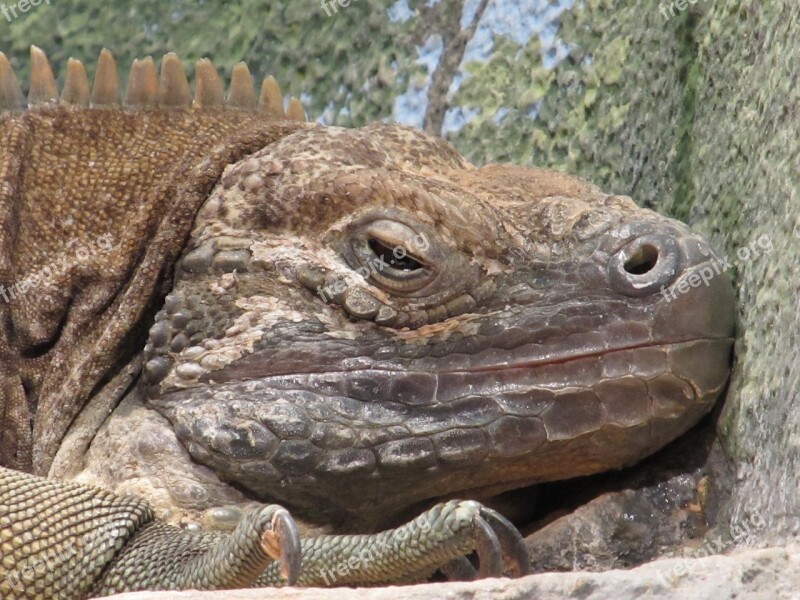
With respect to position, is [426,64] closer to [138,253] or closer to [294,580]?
[138,253]

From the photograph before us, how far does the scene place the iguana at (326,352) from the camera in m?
4.43

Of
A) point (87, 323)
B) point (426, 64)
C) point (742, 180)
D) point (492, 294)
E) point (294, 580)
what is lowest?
point (294, 580)

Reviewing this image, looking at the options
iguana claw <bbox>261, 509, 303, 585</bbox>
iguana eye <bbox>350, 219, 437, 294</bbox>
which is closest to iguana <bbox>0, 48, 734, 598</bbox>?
iguana eye <bbox>350, 219, 437, 294</bbox>

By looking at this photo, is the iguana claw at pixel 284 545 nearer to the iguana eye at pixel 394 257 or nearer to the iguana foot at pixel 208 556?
the iguana foot at pixel 208 556

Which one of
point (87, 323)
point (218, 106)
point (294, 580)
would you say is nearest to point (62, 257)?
point (87, 323)

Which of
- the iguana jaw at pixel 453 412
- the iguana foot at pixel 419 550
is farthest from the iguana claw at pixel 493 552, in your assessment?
the iguana jaw at pixel 453 412

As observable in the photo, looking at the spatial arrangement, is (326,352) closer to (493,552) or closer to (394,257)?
(394,257)

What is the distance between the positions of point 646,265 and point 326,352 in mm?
1106

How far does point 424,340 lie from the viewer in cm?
458

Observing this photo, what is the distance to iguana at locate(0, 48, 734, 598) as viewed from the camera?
4430 millimetres

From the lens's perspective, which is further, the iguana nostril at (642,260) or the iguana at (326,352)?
the iguana nostril at (642,260)

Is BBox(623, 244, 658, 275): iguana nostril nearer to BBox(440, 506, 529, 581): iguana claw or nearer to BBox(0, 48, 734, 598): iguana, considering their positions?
BBox(0, 48, 734, 598): iguana

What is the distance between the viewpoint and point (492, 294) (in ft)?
15.2

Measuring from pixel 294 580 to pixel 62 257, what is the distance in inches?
79.6
